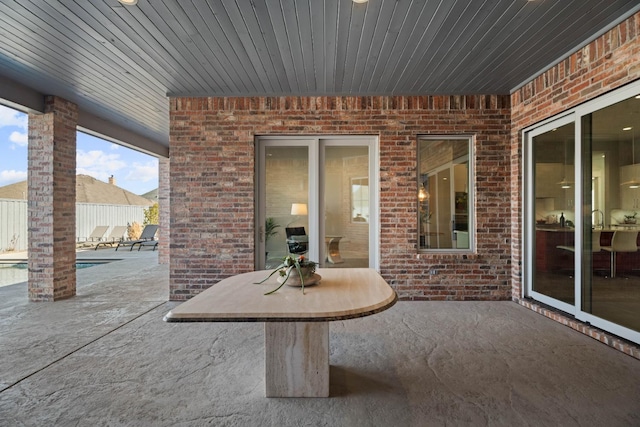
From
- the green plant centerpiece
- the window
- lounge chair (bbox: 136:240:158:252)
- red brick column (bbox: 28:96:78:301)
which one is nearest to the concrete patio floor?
red brick column (bbox: 28:96:78:301)

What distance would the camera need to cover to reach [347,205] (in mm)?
4582

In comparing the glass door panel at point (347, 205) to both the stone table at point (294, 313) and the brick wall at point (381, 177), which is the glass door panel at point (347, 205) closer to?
the brick wall at point (381, 177)

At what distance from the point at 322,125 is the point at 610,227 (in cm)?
340

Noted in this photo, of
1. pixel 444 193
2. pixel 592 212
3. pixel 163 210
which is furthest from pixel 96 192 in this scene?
pixel 592 212

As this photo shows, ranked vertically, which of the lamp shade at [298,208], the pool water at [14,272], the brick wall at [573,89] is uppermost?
the brick wall at [573,89]

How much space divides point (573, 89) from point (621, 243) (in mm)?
1623

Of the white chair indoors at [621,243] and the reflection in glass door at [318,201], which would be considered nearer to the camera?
the white chair indoors at [621,243]

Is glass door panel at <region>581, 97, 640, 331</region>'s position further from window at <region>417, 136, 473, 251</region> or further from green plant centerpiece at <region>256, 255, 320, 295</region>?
green plant centerpiece at <region>256, 255, 320, 295</region>

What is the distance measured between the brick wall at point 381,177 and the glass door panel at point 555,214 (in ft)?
1.29

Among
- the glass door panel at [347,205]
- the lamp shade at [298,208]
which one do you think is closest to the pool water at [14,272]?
the lamp shade at [298,208]

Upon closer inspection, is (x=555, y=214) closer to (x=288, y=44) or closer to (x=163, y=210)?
(x=288, y=44)

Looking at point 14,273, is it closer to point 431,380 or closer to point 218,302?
point 218,302

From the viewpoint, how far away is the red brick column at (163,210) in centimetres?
749

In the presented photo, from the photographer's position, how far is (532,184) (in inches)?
161
